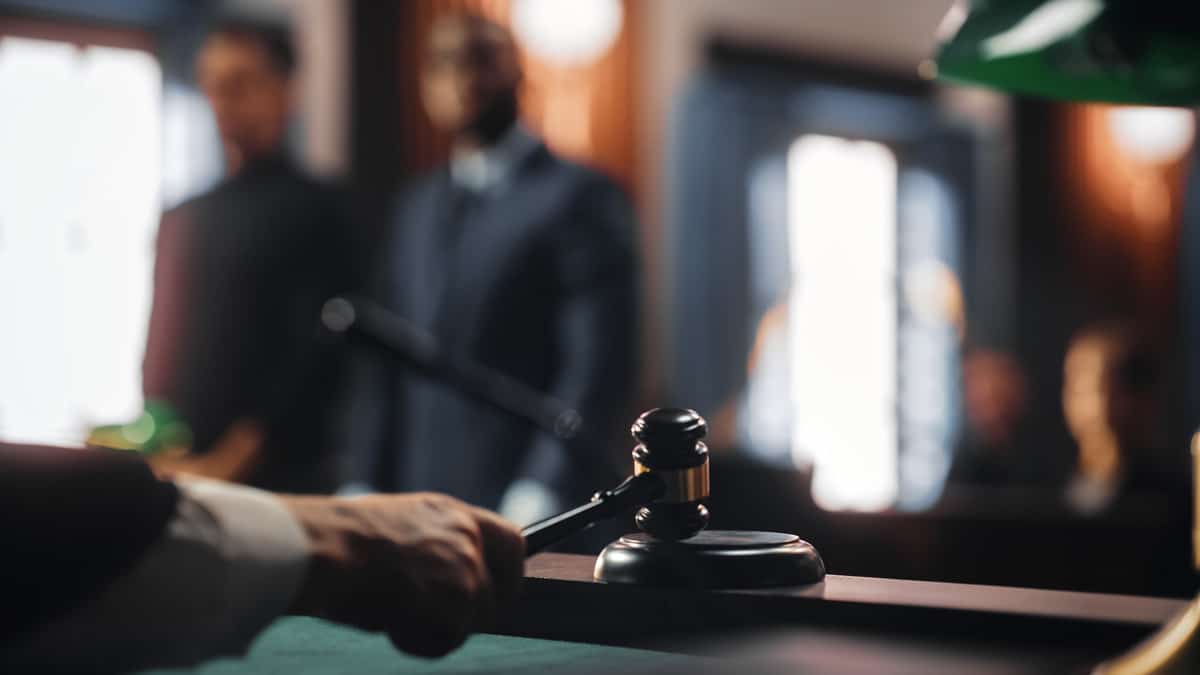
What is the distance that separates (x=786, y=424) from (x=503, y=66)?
3.70 meters

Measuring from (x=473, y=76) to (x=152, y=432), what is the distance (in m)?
1.12

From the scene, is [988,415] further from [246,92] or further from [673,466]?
[673,466]

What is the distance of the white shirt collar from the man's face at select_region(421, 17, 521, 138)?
34mm

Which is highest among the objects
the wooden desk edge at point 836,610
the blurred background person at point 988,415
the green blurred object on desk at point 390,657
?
the wooden desk edge at point 836,610

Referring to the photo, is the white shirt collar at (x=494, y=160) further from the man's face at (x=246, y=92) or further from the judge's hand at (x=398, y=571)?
the judge's hand at (x=398, y=571)

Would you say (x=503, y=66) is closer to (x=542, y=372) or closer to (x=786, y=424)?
(x=542, y=372)

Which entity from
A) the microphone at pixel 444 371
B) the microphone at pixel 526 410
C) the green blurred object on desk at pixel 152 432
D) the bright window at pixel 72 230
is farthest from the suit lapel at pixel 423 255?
the bright window at pixel 72 230

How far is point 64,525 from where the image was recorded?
774 mm

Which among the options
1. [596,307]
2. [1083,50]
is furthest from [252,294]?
[1083,50]

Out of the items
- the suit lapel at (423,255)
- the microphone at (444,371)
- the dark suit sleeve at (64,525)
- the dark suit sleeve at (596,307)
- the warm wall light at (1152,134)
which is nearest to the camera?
the dark suit sleeve at (64,525)

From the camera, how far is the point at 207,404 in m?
3.53

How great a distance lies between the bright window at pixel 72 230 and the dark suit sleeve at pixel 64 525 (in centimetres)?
364

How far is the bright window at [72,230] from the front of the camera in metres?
4.38

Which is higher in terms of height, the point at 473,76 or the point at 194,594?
the point at 473,76
